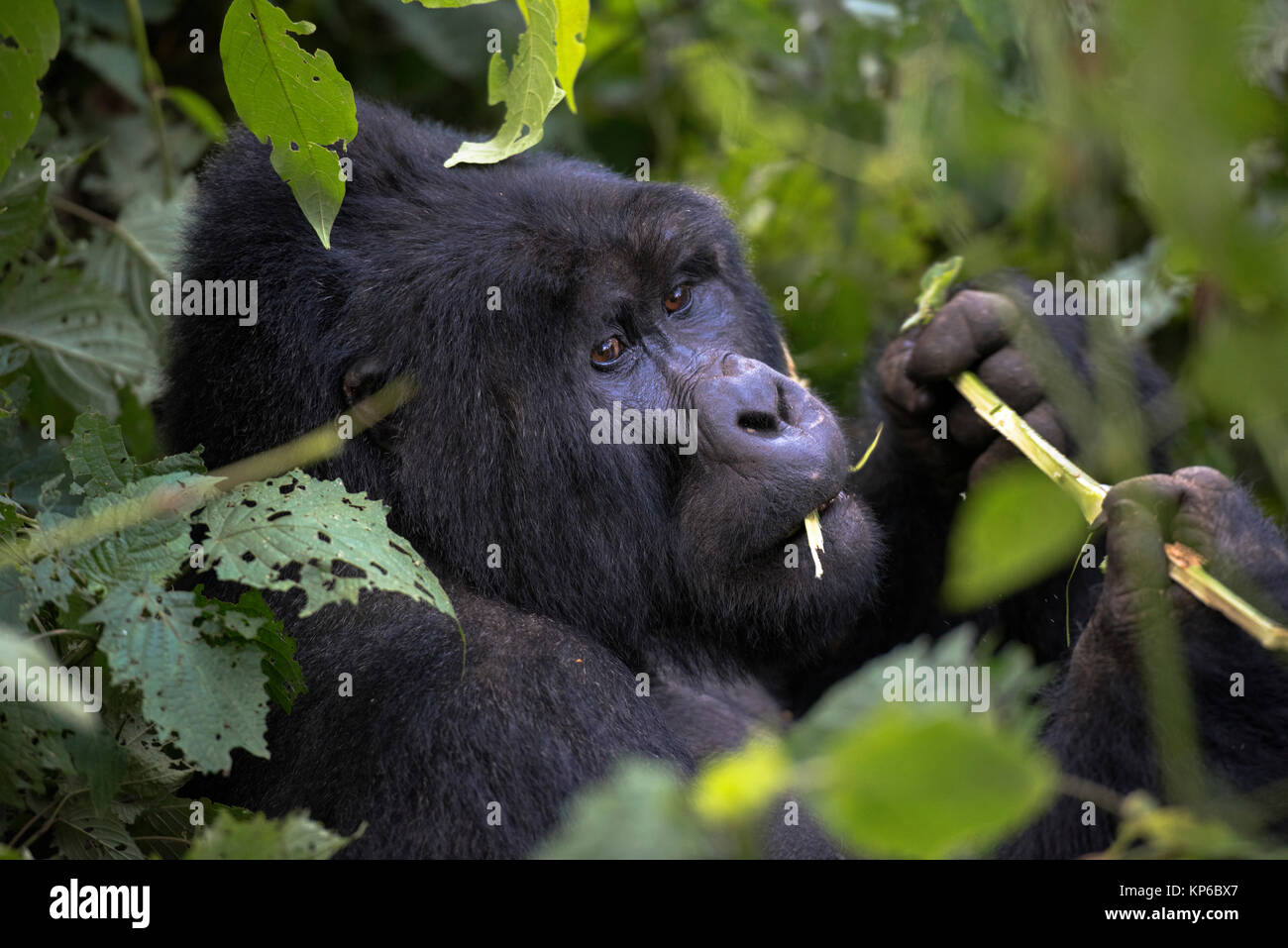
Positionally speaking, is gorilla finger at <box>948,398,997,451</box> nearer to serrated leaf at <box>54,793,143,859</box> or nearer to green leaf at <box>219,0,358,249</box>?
green leaf at <box>219,0,358,249</box>

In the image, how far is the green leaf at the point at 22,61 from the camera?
2.46m

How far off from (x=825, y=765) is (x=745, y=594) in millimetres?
1572

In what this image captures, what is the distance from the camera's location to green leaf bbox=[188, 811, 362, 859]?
1897mm

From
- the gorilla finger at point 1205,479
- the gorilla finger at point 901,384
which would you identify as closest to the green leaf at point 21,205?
the gorilla finger at point 901,384

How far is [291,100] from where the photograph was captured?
2510 mm

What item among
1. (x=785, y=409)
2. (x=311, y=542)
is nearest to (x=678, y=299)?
(x=785, y=409)

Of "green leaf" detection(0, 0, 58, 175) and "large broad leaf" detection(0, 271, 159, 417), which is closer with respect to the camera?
"green leaf" detection(0, 0, 58, 175)

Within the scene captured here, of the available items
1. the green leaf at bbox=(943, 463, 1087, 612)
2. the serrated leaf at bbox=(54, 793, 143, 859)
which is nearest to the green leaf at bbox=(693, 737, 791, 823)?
the green leaf at bbox=(943, 463, 1087, 612)

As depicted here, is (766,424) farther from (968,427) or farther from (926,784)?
(926,784)

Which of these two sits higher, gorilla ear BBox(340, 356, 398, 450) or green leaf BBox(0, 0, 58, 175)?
green leaf BBox(0, 0, 58, 175)

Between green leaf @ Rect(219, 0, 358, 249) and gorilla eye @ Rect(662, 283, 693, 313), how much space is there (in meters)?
0.84
